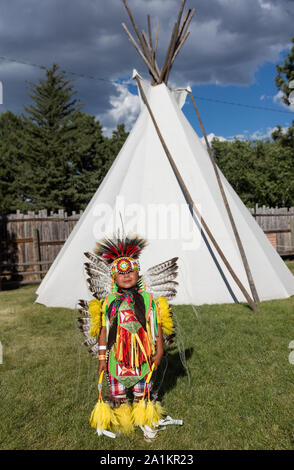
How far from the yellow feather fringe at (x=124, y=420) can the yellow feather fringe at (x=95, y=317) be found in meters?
0.60

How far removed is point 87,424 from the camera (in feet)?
9.39

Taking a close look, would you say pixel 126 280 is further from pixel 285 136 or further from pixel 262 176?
pixel 262 176


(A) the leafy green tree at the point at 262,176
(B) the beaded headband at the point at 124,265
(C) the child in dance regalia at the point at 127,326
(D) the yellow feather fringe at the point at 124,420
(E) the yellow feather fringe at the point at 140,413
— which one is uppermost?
(A) the leafy green tree at the point at 262,176

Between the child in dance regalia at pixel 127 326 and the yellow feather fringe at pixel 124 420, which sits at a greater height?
the child in dance regalia at pixel 127 326

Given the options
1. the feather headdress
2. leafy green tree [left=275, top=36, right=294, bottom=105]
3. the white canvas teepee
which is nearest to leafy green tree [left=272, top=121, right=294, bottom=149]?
leafy green tree [left=275, top=36, right=294, bottom=105]

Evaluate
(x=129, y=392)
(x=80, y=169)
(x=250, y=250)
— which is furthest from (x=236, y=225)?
(x=80, y=169)

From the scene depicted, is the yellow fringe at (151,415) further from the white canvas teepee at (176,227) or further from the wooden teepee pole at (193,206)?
the white canvas teepee at (176,227)

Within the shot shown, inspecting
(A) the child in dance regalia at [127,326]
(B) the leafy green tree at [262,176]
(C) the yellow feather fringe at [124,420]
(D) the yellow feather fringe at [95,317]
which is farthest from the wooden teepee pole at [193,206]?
(B) the leafy green tree at [262,176]

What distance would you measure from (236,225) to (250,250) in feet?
1.89

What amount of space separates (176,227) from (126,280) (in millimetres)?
3979

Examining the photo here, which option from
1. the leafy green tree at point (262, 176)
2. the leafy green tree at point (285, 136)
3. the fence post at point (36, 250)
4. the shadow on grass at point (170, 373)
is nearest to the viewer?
the shadow on grass at point (170, 373)

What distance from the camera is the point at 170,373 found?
12.2ft

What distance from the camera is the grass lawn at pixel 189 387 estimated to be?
2635mm

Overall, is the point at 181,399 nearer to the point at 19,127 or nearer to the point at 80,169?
the point at 80,169
